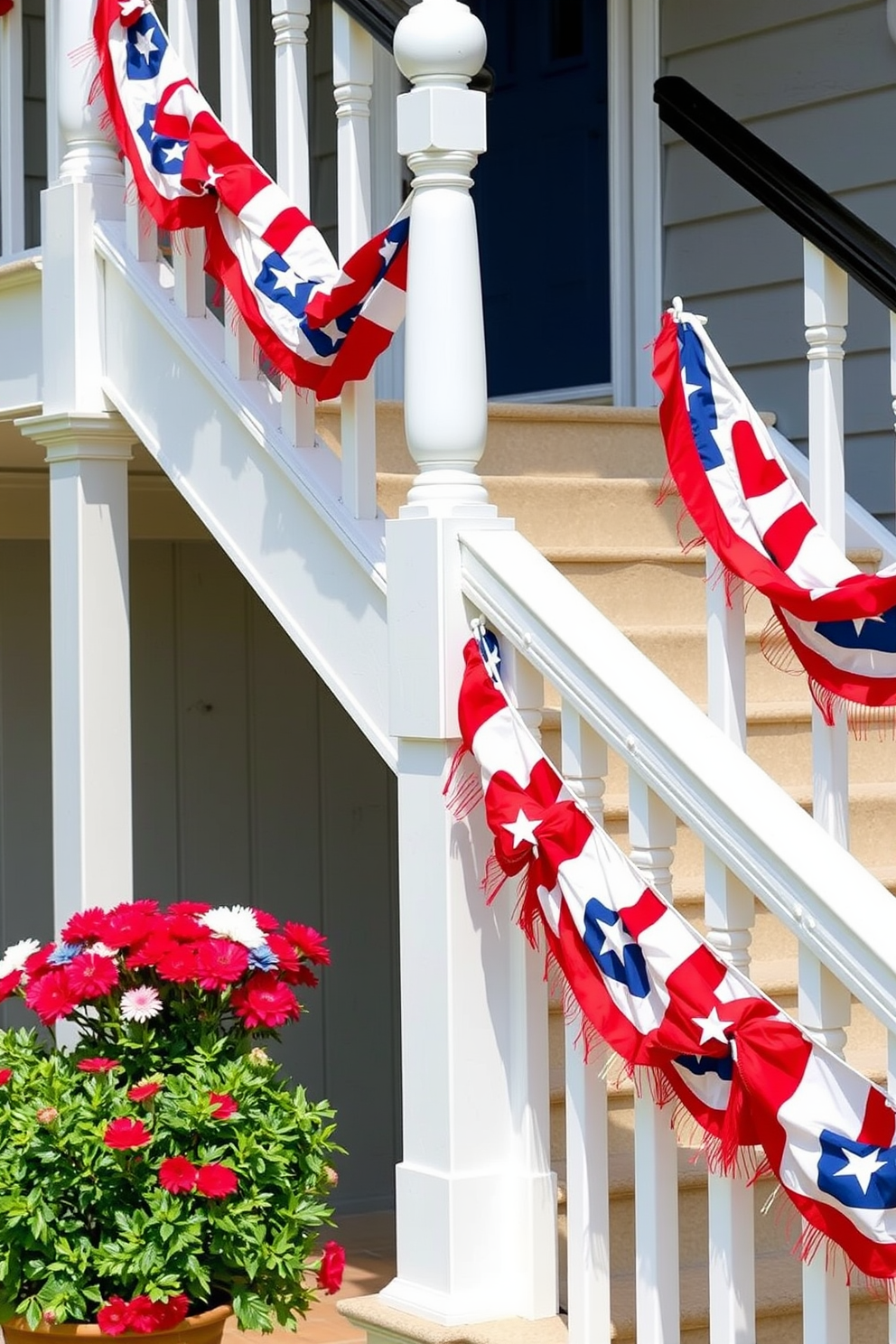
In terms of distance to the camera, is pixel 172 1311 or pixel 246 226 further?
pixel 246 226

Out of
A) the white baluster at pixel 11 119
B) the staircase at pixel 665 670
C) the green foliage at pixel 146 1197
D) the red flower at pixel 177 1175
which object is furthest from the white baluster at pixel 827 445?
the white baluster at pixel 11 119

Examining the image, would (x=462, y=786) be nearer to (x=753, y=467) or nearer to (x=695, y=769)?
(x=695, y=769)

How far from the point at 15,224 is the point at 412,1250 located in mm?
2485

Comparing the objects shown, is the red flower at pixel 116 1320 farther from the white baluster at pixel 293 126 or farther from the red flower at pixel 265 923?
the white baluster at pixel 293 126

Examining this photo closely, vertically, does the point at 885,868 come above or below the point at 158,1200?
above

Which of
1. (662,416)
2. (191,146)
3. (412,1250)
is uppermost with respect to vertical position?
(191,146)

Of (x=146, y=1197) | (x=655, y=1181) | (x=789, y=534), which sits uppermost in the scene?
(x=789, y=534)

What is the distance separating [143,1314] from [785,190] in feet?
6.64

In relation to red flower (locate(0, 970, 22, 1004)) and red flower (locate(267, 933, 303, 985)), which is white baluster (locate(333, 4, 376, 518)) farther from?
red flower (locate(0, 970, 22, 1004))

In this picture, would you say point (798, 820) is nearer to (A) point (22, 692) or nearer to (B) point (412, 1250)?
(B) point (412, 1250)

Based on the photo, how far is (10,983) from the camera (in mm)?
3229

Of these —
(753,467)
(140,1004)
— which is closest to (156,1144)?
(140,1004)

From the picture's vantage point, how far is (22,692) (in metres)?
6.26

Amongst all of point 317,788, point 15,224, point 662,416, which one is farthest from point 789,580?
point 317,788
